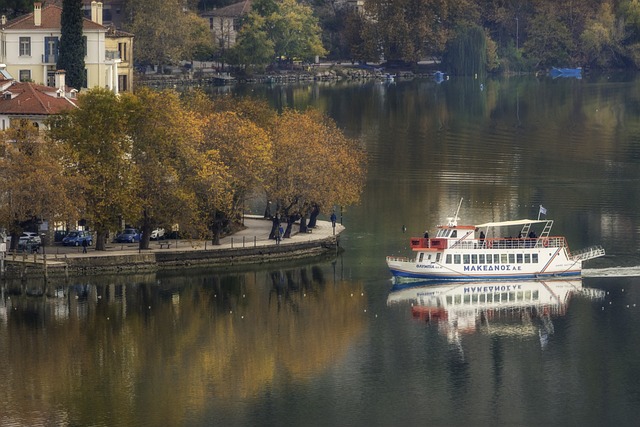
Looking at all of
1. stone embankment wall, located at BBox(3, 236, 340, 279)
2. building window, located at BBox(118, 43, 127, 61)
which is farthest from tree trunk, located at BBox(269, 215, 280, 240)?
building window, located at BBox(118, 43, 127, 61)

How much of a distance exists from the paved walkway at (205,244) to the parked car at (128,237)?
0.59m

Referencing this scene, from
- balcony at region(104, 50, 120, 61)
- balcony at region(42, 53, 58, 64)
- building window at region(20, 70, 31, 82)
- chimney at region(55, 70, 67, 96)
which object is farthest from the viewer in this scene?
balcony at region(104, 50, 120, 61)

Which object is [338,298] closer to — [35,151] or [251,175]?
[251,175]

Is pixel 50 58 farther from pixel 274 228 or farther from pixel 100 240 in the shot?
pixel 100 240

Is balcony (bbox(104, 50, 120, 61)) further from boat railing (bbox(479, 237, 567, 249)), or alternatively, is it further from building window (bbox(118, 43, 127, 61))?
boat railing (bbox(479, 237, 567, 249))

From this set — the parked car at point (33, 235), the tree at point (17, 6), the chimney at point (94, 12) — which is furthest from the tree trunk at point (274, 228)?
the tree at point (17, 6)

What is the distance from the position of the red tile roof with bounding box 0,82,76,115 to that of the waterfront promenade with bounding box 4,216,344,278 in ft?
37.4

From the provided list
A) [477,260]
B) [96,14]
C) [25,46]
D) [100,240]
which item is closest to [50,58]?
[25,46]

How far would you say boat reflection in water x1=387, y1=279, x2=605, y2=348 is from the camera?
9769 cm

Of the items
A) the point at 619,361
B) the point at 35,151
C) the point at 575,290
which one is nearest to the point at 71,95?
the point at 35,151

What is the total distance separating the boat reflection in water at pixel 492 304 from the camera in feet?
320

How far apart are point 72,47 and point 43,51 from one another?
14.9 ft

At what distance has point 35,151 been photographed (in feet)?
360

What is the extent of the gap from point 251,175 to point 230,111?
10.5 metres
